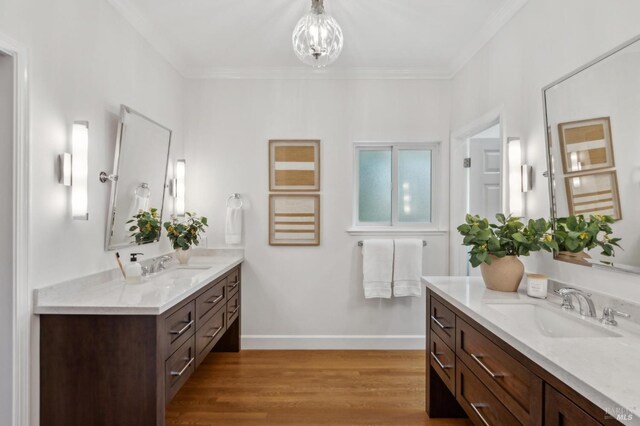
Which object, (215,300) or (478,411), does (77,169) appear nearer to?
(215,300)

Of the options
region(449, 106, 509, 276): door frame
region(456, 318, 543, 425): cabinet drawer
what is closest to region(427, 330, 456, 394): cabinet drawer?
region(456, 318, 543, 425): cabinet drawer

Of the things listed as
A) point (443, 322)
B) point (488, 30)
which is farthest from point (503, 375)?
point (488, 30)

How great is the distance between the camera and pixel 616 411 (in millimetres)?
829

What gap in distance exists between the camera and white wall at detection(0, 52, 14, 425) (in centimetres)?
157

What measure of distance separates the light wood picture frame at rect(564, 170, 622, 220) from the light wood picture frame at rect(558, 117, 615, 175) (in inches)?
1.5

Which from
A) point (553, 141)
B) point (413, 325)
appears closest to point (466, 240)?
point (553, 141)

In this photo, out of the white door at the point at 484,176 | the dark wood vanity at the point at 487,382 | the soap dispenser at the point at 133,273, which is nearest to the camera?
the dark wood vanity at the point at 487,382

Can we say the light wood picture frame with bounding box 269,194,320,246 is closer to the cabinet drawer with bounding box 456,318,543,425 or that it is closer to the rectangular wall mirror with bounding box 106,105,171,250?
the rectangular wall mirror with bounding box 106,105,171,250

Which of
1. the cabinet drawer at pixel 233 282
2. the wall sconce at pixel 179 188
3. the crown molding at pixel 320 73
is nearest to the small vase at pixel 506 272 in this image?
the cabinet drawer at pixel 233 282

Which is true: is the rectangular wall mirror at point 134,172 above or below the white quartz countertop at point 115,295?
above

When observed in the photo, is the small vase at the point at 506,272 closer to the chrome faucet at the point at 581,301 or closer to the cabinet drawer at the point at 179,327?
the chrome faucet at the point at 581,301

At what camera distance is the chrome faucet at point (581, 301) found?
5.02 feet

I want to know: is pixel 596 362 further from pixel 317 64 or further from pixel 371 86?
pixel 371 86

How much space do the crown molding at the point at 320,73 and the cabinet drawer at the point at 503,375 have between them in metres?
2.43
